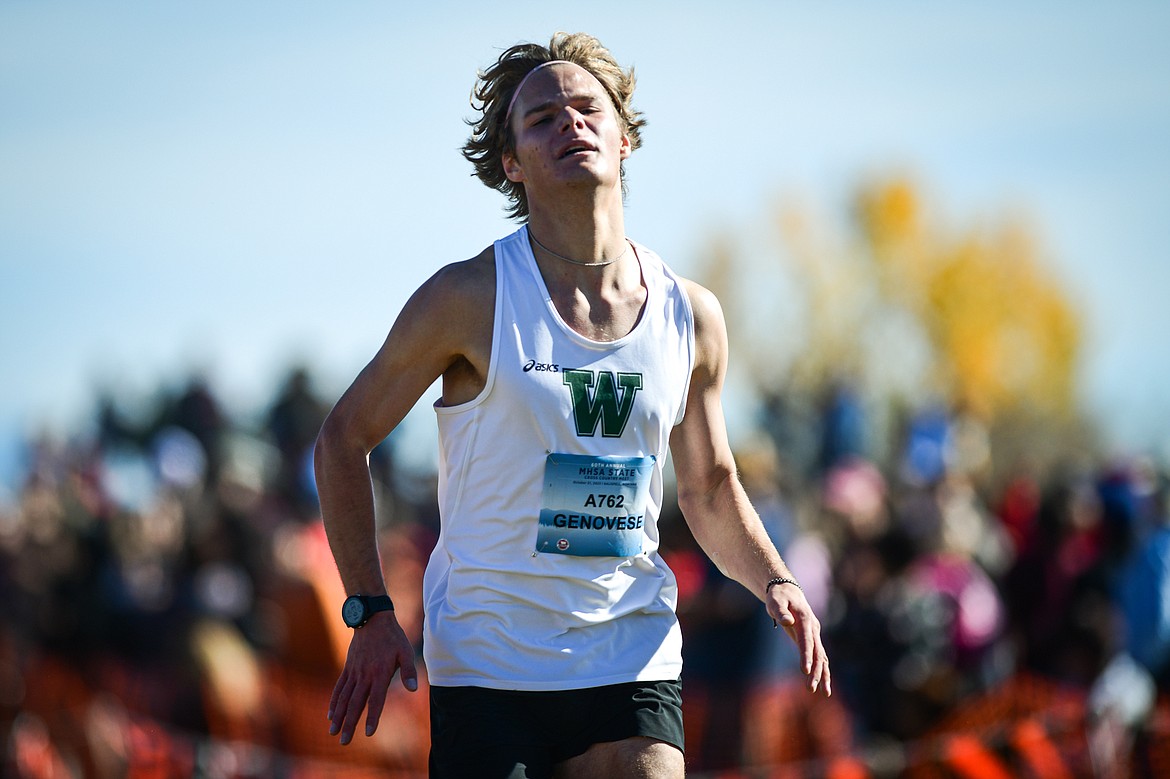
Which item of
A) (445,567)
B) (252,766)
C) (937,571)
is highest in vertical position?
(445,567)

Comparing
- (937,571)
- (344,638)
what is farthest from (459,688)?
(937,571)

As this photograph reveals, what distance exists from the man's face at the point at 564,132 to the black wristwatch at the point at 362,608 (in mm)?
1250

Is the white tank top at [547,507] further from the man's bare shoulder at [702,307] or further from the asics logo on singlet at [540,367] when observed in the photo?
the man's bare shoulder at [702,307]

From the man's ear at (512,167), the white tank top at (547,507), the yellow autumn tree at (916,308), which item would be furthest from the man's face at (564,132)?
the yellow autumn tree at (916,308)

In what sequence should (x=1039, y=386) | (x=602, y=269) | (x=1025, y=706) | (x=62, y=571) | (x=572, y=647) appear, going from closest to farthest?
(x=572, y=647) → (x=602, y=269) → (x=1025, y=706) → (x=62, y=571) → (x=1039, y=386)

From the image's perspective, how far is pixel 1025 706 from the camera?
27.3 feet

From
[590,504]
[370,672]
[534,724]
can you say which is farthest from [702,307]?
[370,672]

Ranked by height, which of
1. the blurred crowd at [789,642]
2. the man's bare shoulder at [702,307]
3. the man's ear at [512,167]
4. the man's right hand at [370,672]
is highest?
the man's ear at [512,167]

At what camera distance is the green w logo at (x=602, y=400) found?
3.83 metres

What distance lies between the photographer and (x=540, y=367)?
3.82 metres

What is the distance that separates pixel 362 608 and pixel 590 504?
66cm

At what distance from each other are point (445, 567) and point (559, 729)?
55 cm

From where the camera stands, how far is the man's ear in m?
4.29

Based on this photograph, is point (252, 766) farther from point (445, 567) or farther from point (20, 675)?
point (445, 567)
